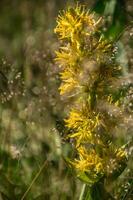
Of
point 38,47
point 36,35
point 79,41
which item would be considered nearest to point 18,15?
point 36,35

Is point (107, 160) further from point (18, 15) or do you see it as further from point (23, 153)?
point (18, 15)

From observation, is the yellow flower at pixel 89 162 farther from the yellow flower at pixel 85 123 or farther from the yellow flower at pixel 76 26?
the yellow flower at pixel 76 26

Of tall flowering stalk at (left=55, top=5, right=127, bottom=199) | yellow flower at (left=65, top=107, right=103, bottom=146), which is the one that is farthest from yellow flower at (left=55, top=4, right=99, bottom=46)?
yellow flower at (left=65, top=107, right=103, bottom=146)

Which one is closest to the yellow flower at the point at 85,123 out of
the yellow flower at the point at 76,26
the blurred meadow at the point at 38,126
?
the blurred meadow at the point at 38,126

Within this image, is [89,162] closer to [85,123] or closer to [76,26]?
[85,123]

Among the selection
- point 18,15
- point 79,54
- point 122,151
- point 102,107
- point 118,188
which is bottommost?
point 118,188

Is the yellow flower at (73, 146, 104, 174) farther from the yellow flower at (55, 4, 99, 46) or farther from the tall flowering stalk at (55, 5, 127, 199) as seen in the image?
the yellow flower at (55, 4, 99, 46)
